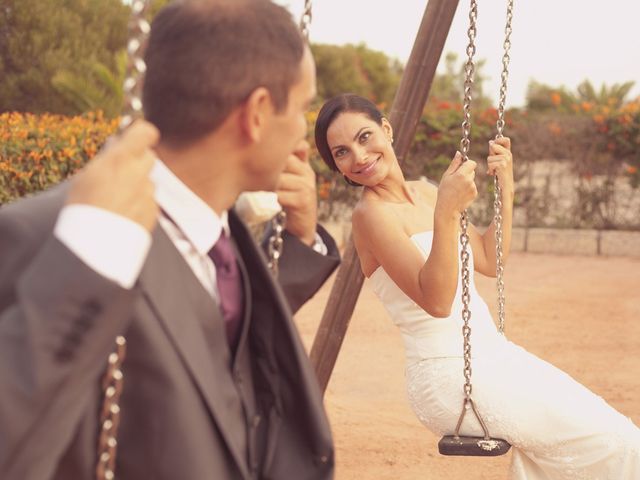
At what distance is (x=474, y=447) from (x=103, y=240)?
2.18m

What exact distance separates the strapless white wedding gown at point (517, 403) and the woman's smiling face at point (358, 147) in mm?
275

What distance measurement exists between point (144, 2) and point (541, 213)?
12.0m

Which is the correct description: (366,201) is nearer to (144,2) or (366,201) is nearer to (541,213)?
(144,2)

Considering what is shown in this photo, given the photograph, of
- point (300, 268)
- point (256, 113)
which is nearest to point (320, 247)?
point (300, 268)

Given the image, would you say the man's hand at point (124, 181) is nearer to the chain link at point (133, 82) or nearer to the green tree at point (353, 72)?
the chain link at point (133, 82)

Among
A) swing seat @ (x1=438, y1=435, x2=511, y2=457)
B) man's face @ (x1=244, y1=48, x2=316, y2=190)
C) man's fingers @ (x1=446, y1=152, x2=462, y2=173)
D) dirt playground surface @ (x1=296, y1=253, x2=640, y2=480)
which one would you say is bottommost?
dirt playground surface @ (x1=296, y1=253, x2=640, y2=480)

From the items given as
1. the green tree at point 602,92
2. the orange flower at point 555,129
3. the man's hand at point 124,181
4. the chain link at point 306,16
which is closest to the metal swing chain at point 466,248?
the chain link at point 306,16

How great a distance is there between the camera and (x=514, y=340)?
26.3 feet

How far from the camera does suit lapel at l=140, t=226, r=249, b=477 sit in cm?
138

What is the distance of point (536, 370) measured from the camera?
321 cm

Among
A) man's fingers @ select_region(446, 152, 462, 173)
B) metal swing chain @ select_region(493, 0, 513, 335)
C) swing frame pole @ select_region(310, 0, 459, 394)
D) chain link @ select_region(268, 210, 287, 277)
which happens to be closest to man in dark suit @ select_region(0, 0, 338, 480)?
chain link @ select_region(268, 210, 287, 277)

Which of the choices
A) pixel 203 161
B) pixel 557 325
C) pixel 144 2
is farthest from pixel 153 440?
pixel 557 325

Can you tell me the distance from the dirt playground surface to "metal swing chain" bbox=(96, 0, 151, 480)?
12.1 ft

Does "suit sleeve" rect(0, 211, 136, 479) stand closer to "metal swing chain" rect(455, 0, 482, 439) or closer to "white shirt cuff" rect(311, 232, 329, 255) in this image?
"white shirt cuff" rect(311, 232, 329, 255)
